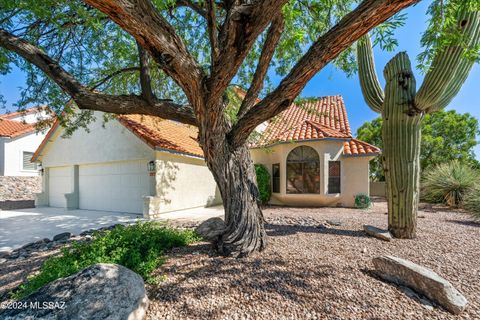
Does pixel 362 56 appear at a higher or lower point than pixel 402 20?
higher

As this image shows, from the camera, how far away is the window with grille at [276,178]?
11402 mm

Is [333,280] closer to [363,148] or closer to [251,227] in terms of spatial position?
[251,227]

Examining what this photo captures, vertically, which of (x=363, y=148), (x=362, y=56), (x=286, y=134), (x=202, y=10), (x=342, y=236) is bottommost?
(x=342, y=236)

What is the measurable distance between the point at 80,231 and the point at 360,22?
28.4 feet

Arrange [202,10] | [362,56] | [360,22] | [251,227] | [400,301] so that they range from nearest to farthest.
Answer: [360,22] → [400,301] → [251,227] → [202,10] → [362,56]

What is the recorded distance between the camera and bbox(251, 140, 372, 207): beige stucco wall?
10.3 m

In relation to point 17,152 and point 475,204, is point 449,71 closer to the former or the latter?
point 475,204

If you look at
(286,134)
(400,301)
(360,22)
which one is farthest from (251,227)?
(286,134)

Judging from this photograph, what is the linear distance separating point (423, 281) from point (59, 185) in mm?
15741

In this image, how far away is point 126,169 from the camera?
9.89m

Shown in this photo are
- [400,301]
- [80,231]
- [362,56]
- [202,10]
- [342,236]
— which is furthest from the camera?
[80,231]

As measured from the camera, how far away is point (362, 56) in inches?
233

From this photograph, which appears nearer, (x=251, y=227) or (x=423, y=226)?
(x=251, y=227)

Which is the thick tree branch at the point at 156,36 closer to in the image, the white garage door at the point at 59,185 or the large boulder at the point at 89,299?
the large boulder at the point at 89,299
